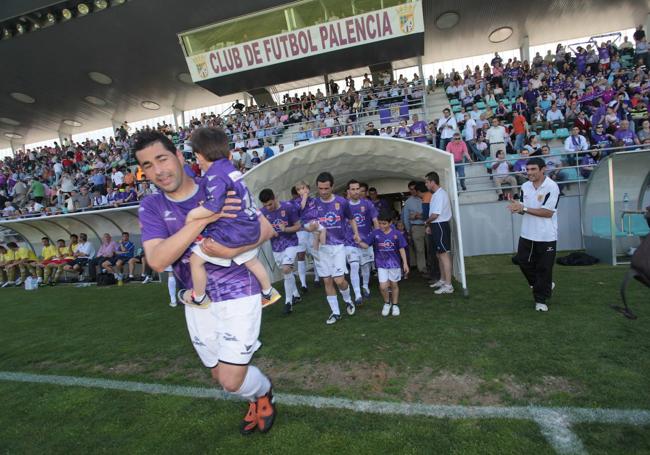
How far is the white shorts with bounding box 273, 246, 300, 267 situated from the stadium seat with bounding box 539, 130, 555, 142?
10.0 m

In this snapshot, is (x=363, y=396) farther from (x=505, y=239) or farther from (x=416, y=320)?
(x=505, y=239)

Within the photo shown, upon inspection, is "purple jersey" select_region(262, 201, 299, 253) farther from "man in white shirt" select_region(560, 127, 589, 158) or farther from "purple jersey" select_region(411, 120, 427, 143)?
"man in white shirt" select_region(560, 127, 589, 158)

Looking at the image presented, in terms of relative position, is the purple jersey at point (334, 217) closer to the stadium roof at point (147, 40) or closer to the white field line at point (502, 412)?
the white field line at point (502, 412)

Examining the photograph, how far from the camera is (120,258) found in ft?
40.6

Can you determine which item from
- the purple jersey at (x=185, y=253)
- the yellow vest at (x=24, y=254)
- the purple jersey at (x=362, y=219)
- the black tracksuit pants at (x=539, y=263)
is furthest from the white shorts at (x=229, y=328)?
the yellow vest at (x=24, y=254)

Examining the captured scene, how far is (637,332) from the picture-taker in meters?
4.08

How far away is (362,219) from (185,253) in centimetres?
425

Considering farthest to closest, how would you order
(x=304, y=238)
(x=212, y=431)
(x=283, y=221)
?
(x=304, y=238)
(x=283, y=221)
(x=212, y=431)

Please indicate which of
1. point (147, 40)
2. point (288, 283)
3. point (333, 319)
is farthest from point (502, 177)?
point (147, 40)

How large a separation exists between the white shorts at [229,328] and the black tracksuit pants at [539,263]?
14.2ft

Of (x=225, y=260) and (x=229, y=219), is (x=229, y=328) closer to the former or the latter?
(x=225, y=260)

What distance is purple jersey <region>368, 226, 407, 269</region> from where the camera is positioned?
5.61m

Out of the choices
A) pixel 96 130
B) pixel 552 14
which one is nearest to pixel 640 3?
pixel 552 14

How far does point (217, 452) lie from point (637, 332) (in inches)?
182
